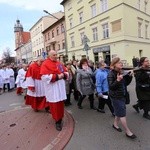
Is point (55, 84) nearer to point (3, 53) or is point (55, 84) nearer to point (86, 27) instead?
point (86, 27)

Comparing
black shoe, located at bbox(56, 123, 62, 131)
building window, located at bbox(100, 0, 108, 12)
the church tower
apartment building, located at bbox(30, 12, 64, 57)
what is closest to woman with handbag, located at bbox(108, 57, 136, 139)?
black shoe, located at bbox(56, 123, 62, 131)

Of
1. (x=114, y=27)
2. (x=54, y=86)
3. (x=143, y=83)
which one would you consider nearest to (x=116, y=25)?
(x=114, y=27)

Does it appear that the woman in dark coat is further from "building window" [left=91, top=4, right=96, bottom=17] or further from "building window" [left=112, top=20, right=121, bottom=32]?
"building window" [left=91, top=4, right=96, bottom=17]

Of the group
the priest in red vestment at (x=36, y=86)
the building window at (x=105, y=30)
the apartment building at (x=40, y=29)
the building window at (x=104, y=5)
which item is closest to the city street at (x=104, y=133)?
the priest in red vestment at (x=36, y=86)

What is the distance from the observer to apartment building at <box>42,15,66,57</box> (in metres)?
40.8

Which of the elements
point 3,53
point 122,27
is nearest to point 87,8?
point 122,27

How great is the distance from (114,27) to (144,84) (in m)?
20.2

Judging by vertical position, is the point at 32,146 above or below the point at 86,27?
below

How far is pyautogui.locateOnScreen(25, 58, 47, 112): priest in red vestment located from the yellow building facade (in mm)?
14367

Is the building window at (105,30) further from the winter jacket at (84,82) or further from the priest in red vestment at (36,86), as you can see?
the winter jacket at (84,82)

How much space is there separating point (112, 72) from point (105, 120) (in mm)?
1830

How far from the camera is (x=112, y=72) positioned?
4828mm

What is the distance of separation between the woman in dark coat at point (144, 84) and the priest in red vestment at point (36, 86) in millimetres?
3335

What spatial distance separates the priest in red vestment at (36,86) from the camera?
7.65 m
